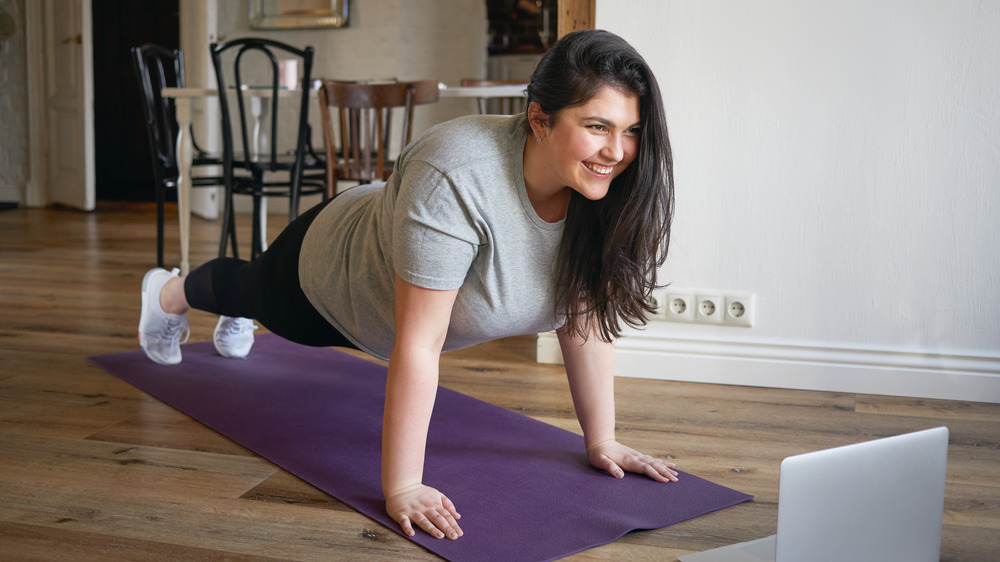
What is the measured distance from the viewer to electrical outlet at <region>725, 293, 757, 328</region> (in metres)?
2.12

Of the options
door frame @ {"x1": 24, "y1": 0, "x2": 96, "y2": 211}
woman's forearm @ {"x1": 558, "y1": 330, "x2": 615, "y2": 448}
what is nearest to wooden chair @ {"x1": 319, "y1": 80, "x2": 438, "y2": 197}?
woman's forearm @ {"x1": 558, "y1": 330, "x2": 615, "y2": 448}

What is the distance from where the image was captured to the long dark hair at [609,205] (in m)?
1.17

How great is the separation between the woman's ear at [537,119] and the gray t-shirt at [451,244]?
50mm

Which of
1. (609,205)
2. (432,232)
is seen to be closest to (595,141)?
(609,205)

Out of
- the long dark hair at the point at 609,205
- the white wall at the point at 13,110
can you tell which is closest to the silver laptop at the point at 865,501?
the long dark hair at the point at 609,205

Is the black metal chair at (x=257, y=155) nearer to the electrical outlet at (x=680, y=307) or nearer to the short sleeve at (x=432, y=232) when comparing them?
the electrical outlet at (x=680, y=307)

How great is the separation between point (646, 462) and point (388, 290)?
543 millimetres

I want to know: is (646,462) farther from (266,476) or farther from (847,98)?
(847,98)

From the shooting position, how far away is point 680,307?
217 cm

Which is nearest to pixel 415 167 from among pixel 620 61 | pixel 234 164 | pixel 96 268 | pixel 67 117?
pixel 620 61

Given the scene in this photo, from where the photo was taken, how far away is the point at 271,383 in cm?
206

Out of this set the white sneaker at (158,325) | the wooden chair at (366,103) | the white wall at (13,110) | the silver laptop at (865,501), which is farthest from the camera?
the white wall at (13,110)

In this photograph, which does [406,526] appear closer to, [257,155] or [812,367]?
[812,367]

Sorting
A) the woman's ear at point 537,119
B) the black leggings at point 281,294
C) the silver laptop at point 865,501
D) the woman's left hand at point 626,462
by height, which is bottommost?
the woman's left hand at point 626,462
